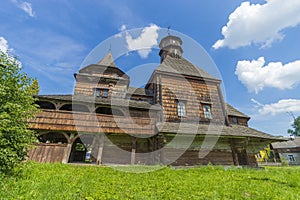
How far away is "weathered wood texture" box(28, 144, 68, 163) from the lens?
847 centimetres

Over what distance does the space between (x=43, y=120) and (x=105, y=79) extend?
7.23 m

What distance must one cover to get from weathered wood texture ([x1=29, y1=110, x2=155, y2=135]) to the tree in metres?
5.17

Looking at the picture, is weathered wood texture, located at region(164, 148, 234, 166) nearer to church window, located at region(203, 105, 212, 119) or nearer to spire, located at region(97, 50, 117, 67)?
church window, located at region(203, 105, 212, 119)

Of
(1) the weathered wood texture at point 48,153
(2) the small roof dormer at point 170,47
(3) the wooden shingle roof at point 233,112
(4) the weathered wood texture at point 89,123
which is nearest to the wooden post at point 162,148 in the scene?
(4) the weathered wood texture at point 89,123

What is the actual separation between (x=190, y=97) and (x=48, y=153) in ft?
36.7

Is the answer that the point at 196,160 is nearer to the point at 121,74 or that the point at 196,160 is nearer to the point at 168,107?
the point at 168,107

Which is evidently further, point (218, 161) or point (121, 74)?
point (121, 74)

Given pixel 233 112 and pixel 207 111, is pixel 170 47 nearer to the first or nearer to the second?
pixel 207 111

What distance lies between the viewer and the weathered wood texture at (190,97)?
42.9ft

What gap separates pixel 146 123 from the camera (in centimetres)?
1114

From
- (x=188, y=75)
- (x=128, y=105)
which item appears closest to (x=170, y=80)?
(x=188, y=75)

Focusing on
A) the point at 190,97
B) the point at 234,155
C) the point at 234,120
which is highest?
the point at 190,97

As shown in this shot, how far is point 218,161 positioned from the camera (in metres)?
12.1

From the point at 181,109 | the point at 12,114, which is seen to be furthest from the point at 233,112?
the point at 12,114
